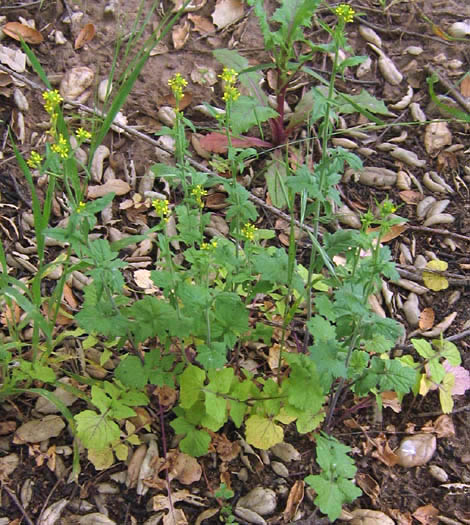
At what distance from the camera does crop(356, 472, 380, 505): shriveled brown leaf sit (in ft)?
5.81

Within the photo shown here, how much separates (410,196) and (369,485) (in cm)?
115

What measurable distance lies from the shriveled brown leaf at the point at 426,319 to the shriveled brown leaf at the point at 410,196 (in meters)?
0.47

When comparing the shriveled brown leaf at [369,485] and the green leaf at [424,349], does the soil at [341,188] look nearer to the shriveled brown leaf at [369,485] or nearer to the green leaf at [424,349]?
the shriveled brown leaf at [369,485]

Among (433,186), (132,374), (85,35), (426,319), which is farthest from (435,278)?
(85,35)

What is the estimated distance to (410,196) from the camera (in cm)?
244

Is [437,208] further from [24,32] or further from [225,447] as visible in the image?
[24,32]

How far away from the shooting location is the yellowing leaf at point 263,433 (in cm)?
172

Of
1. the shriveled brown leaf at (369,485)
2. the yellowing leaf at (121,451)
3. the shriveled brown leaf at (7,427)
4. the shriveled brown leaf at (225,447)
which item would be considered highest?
the shriveled brown leaf at (7,427)

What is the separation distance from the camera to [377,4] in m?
2.84

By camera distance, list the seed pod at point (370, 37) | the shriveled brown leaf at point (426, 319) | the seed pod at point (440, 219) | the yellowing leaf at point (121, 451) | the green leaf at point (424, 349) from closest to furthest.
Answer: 1. the yellowing leaf at point (121, 451)
2. the green leaf at point (424, 349)
3. the shriveled brown leaf at point (426, 319)
4. the seed pod at point (440, 219)
5. the seed pod at point (370, 37)

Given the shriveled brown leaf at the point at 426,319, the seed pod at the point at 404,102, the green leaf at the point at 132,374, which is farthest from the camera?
the seed pod at the point at 404,102

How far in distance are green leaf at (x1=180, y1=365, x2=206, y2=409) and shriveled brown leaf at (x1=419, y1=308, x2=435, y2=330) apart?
88 centimetres

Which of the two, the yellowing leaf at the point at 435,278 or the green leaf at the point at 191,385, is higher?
the green leaf at the point at 191,385

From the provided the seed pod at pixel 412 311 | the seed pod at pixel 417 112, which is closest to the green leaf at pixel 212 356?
the seed pod at pixel 412 311
